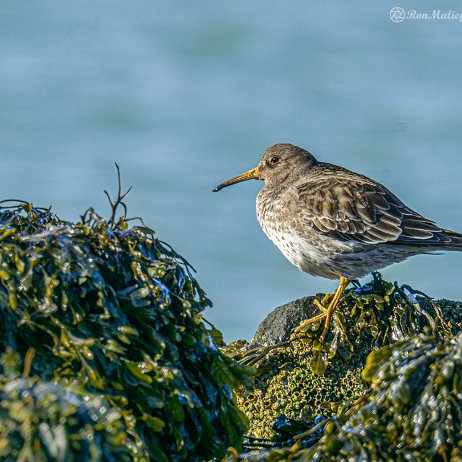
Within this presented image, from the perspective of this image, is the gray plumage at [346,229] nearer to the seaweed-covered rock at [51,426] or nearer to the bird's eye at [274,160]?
the bird's eye at [274,160]

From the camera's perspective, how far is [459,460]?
11.5ft

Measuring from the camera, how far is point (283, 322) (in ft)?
20.6

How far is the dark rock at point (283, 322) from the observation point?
617 centimetres

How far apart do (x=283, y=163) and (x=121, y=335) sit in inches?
205

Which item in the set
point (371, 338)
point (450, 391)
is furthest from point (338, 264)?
point (450, 391)

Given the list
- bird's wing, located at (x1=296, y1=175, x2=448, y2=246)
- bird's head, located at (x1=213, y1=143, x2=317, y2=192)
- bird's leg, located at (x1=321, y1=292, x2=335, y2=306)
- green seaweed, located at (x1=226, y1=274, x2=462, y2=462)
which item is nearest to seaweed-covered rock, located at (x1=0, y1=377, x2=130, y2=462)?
green seaweed, located at (x1=226, y1=274, x2=462, y2=462)

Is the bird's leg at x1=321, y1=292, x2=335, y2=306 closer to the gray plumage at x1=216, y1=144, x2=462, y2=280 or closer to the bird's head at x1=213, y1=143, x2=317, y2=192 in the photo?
the gray plumage at x1=216, y1=144, x2=462, y2=280

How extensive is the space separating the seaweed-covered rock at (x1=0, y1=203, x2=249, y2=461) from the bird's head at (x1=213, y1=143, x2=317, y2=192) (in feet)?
14.2

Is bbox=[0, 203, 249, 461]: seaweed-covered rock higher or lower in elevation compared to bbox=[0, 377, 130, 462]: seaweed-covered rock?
higher

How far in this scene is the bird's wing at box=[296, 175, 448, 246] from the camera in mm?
7816

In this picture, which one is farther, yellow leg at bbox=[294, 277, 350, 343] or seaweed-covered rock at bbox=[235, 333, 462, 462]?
yellow leg at bbox=[294, 277, 350, 343]

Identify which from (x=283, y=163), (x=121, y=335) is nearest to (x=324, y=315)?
(x=121, y=335)

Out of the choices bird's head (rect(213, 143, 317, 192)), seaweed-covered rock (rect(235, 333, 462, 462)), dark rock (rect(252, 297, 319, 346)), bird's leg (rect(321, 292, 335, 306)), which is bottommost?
seaweed-covered rock (rect(235, 333, 462, 462))

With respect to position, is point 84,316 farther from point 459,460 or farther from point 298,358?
point 298,358
